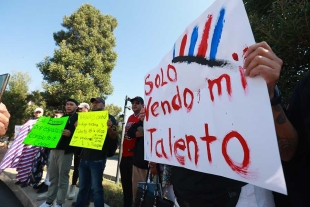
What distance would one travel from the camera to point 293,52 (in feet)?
6.66

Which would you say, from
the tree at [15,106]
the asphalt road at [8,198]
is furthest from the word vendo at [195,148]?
the tree at [15,106]

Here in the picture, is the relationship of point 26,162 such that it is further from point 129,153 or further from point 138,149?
point 138,149

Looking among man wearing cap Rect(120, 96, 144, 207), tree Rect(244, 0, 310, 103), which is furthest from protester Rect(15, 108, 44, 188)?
tree Rect(244, 0, 310, 103)

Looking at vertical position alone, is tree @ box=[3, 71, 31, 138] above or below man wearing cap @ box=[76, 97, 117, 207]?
above

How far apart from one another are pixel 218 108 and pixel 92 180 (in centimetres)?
246

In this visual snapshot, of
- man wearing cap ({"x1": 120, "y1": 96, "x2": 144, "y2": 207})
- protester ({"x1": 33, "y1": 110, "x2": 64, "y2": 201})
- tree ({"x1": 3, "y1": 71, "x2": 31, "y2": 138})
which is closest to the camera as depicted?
man wearing cap ({"x1": 120, "y1": 96, "x2": 144, "y2": 207})

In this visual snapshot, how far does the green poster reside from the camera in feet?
10.4

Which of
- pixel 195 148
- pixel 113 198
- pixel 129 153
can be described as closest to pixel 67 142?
pixel 129 153

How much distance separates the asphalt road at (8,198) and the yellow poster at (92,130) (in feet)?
7.05

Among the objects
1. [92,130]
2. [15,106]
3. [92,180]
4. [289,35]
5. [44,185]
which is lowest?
[44,185]

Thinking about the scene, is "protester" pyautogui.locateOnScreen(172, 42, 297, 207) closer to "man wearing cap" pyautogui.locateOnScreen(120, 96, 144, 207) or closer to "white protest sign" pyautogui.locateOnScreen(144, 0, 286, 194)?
"white protest sign" pyautogui.locateOnScreen(144, 0, 286, 194)

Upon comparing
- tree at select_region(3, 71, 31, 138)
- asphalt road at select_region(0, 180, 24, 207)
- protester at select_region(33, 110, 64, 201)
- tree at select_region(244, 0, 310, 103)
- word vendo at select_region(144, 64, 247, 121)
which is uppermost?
tree at select_region(3, 71, 31, 138)

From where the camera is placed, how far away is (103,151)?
2.98 metres

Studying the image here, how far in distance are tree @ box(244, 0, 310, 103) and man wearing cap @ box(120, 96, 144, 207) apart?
1.75 metres
